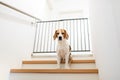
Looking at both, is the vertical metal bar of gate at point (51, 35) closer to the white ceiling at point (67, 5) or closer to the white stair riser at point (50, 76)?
the white ceiling at point (67, 5)

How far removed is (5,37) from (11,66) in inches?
18.6

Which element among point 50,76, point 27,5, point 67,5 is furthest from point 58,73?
point 67,5

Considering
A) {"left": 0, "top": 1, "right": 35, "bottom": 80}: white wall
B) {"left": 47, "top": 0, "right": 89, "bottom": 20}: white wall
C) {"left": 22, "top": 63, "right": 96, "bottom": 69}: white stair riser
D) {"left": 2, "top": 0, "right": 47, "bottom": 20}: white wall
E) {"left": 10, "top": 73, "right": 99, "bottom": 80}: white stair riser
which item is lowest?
{"left": 10, "top": 73, "right": 99, "bottom": 80}: white stair riser

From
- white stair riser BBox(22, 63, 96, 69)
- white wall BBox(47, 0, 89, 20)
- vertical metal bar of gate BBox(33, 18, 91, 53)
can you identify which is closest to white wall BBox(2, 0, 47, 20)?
vertical metal bar of gate BBox(33, 18, 91, 53)

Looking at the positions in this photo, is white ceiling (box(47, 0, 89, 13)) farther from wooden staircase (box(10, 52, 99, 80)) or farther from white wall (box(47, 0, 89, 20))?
wooden staircase (box(10, 52, 99, 80))

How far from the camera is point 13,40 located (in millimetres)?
2049

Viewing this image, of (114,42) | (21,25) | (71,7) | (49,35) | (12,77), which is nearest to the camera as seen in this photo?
(114,42)

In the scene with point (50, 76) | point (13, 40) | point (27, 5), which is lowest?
point (50, 76)

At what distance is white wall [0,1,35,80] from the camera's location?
69.5 inches

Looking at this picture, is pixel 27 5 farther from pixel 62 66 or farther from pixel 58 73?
pixel 58 73

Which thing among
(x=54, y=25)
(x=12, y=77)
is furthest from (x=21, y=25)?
(x=54, y=25)

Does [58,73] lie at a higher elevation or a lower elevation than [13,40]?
lower

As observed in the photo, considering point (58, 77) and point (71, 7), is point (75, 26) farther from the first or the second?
point (58, 77)

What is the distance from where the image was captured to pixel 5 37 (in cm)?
184
